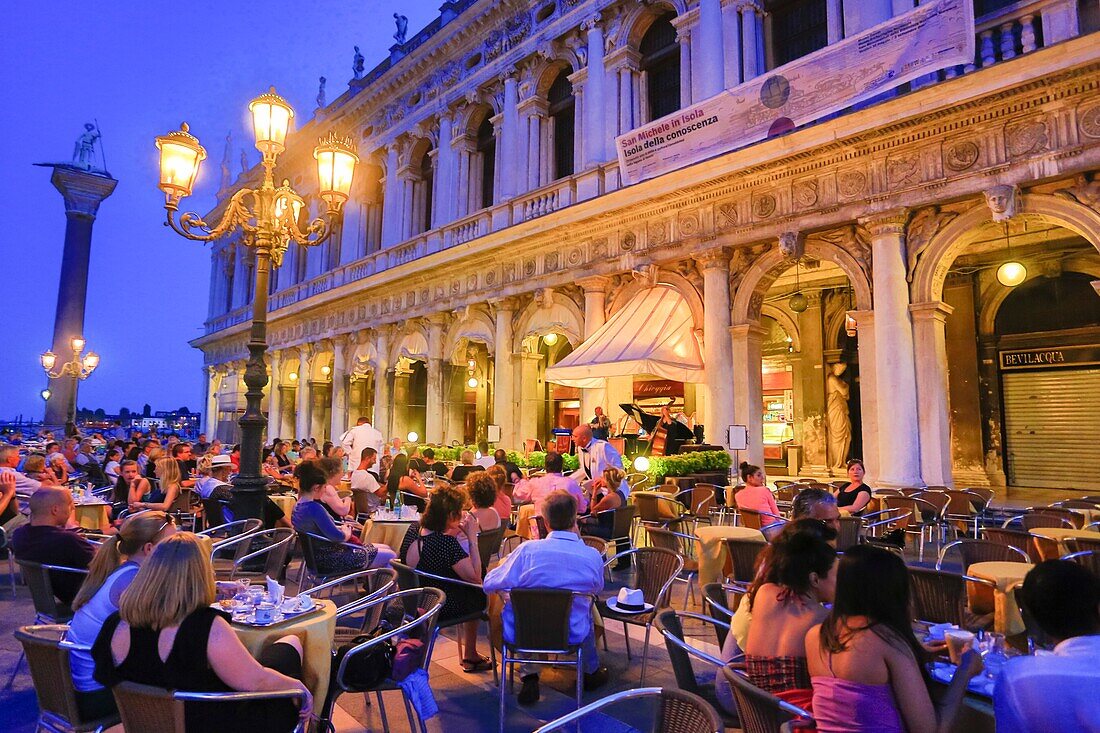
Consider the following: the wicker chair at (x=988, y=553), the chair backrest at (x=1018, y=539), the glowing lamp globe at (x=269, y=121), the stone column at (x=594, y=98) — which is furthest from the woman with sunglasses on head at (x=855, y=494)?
the stone column at (x=594, y=98)

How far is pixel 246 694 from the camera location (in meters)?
2.16

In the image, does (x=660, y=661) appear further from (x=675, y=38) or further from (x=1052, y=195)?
(x=675, y=38)

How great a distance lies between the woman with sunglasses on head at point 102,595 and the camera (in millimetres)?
2572

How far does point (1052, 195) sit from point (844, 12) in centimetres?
451

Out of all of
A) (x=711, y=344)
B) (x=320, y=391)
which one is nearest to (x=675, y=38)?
(x=711, y=344)

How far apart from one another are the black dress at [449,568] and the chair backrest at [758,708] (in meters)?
2.26

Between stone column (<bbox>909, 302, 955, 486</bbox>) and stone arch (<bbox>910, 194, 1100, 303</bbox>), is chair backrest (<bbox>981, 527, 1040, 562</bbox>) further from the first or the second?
stone arch (<bbox>910, 194, 1100, 303</bbox>)

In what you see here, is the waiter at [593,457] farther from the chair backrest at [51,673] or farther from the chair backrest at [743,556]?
the chair backrest at [51,673]

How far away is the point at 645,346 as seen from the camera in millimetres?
11242

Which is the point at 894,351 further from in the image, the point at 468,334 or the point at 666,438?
the point at 468,334

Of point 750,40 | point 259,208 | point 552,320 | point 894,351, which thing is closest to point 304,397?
point 552,320

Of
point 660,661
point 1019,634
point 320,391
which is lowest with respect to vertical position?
point 660,661

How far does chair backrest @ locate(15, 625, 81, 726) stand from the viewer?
7.92ft

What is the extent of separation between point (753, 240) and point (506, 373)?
6881 millimetres
